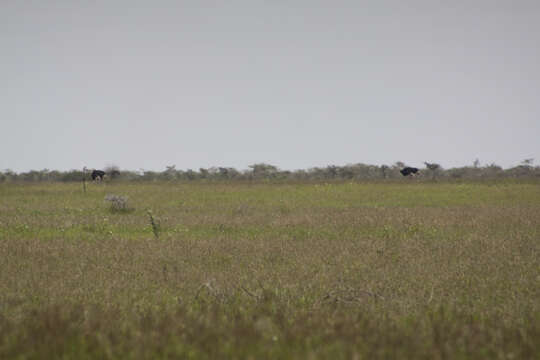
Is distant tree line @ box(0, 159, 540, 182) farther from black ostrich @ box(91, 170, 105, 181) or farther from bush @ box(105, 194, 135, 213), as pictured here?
bush @ box(105, 194, 135, 213)

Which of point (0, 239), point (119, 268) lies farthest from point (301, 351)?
point (0, 239)

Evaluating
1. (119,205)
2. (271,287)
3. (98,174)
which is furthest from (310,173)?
(271,287)

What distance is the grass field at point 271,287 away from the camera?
3.61 metres

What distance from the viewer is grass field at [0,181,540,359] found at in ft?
11.8

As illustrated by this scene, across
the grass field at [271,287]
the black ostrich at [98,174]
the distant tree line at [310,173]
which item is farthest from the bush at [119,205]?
the distant tree line at [310,173]

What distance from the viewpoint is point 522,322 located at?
4762 millimetres

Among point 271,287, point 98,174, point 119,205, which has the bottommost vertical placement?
point 271,287

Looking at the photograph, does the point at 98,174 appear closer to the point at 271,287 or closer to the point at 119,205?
the point at 119,205

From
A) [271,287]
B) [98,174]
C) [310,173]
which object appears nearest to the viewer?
[271,287]

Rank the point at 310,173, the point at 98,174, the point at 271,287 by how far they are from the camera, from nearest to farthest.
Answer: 1. the point at 271,287
2. the point at 98,174
3. the point at 310,173

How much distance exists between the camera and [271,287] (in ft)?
22.1

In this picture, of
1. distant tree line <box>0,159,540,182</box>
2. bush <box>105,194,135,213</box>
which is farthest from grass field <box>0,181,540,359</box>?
distant tree line <box>0,159,540,182</box>

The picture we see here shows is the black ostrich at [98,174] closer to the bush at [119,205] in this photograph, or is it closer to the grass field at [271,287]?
the bush at [119,205]

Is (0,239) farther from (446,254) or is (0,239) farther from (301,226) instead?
(446,254)
